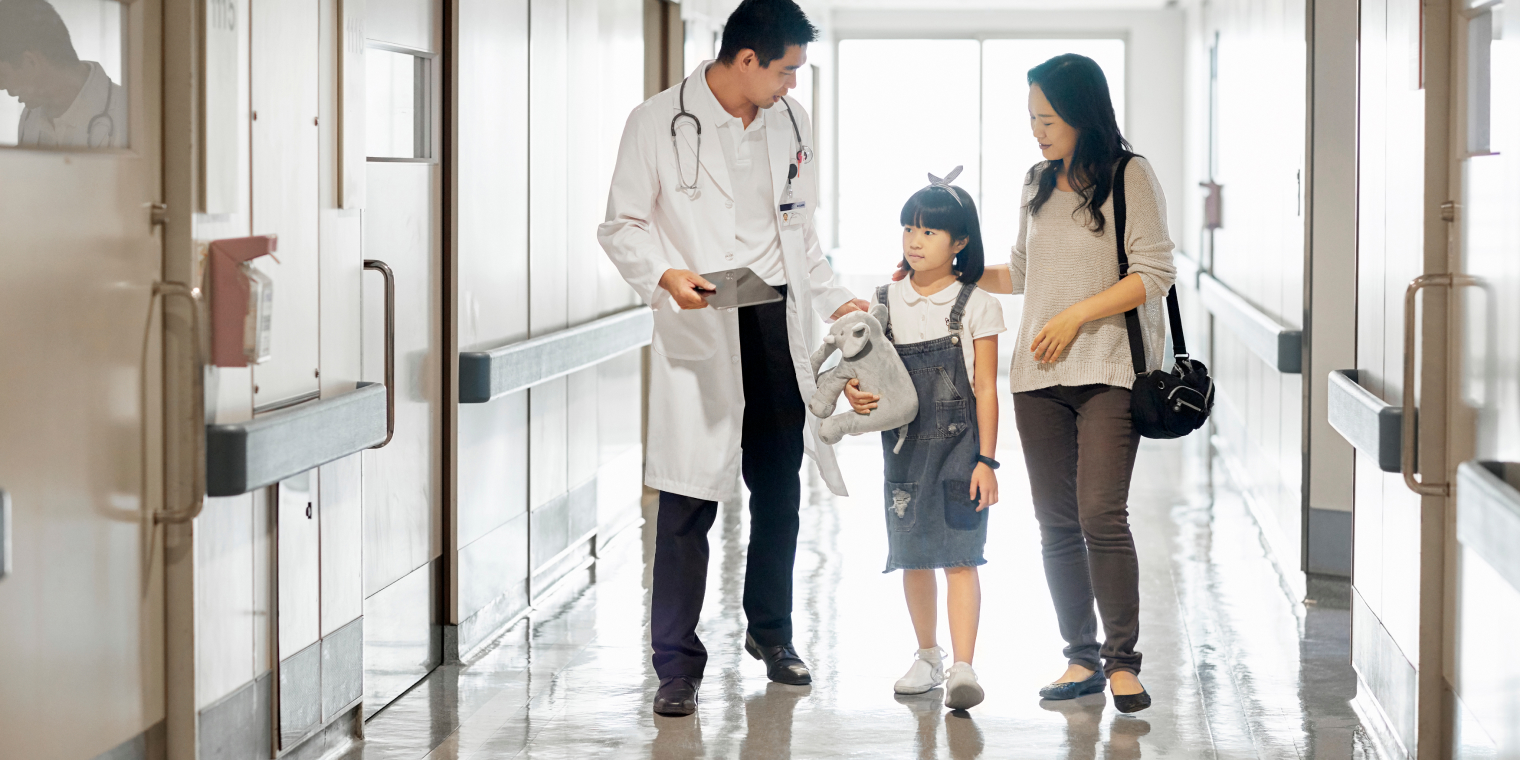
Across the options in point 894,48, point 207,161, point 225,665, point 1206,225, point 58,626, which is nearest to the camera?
point 58,626

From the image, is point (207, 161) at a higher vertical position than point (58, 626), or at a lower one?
higher

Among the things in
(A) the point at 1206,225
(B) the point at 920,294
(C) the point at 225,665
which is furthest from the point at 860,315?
(A) the point at 1206,225

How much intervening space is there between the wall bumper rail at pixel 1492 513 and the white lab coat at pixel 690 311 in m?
1.35

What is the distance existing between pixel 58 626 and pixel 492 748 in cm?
112

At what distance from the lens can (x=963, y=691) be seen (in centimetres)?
A: 327

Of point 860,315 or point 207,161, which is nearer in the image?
point 207,161

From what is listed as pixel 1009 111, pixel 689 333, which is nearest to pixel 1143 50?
pixel 1009 111

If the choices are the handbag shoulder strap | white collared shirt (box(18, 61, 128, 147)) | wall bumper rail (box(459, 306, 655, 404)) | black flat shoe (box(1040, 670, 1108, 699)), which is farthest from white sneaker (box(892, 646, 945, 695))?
white collared shirt (box(18, 61, 128, 147))

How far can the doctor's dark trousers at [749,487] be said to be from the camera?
3.36 m

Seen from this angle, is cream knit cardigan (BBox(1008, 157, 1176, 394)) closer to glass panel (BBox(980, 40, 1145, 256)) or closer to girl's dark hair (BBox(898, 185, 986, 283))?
girl's dark hair (BBox(898, 185, 986, 283))

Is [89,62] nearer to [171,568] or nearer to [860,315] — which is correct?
[171,568]

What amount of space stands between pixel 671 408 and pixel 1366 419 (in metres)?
1.49

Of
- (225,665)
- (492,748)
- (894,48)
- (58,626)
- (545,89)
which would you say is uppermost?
(894,48)

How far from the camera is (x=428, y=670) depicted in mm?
3707
